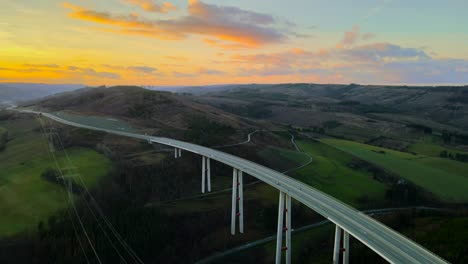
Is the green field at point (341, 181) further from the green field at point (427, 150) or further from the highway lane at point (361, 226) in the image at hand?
the green field at point (427, 150)

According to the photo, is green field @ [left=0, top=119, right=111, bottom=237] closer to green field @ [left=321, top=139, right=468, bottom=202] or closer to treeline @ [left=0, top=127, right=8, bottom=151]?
treeline @ [left=0, top=127, right=8, bottom=151]

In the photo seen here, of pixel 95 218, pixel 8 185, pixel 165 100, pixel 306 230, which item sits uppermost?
pixel 165 100

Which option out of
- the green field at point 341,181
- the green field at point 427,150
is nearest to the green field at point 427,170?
the green field at point 341,181

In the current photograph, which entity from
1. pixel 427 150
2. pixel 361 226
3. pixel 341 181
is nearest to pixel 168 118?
pixel 341 181

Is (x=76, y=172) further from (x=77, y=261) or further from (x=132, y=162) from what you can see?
(x=77, y=261)

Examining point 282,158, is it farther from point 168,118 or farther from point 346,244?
point 168,118

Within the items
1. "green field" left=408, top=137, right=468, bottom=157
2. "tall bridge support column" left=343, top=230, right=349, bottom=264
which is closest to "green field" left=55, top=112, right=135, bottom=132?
"tall bridge support column" left=343, top=230, right=349, bottom=264

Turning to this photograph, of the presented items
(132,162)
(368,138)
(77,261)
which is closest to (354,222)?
(77,261)
